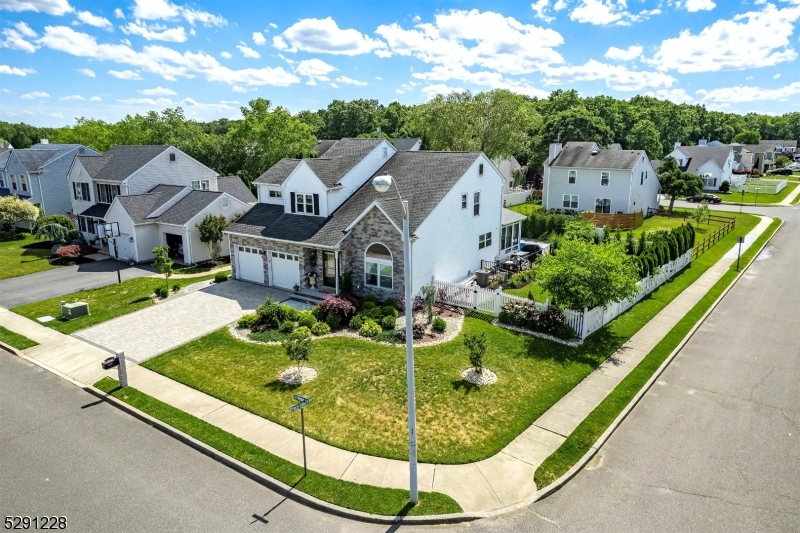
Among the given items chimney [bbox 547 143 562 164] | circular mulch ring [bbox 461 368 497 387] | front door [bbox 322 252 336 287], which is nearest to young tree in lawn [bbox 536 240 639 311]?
circular mulch ring [bbox 461 368 497 387]

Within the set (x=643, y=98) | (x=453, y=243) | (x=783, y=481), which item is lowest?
(x=783, y=481)

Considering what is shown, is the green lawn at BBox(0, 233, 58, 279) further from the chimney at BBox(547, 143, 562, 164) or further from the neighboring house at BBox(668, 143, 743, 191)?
the neighboring house at BBox(668, 143, 743, 191)

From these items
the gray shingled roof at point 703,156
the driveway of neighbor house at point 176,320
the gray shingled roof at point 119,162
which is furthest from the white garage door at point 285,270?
the gray shingled roof at point 703,156

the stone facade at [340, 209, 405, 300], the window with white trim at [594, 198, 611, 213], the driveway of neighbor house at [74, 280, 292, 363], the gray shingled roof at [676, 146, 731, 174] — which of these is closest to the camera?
the driveway of neighbor house at [74, 280, 292, 363]

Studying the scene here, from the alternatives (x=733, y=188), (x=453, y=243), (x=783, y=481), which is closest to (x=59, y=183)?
(x=453, y=243)

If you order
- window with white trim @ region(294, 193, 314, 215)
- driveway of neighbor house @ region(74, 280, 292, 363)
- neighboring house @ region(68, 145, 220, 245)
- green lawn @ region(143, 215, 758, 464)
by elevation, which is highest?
neighboring house @ region(68, 145, 220, 245)

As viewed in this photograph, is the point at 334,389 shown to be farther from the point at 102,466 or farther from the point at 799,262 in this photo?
the point at 799,262

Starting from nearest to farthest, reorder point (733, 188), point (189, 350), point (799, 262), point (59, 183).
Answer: point (189, 350) < point (799, 262) < point (59, 183) < point (733, 188)

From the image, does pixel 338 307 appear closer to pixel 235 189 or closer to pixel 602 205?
pixel 235 189
